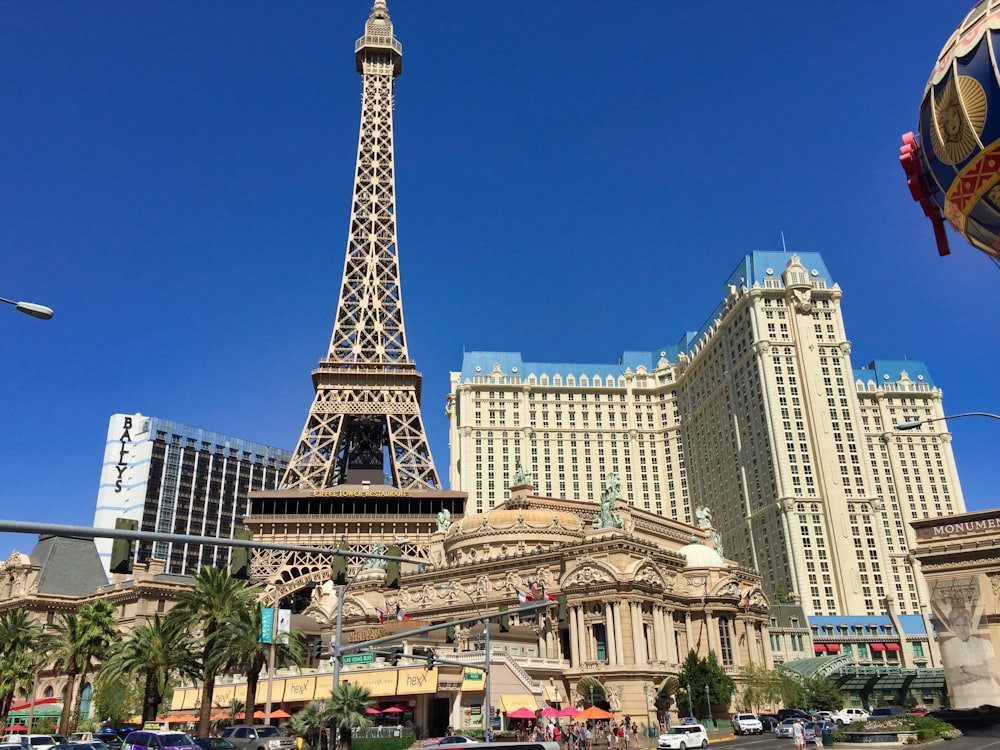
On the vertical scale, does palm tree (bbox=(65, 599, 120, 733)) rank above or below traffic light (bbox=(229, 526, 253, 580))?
above

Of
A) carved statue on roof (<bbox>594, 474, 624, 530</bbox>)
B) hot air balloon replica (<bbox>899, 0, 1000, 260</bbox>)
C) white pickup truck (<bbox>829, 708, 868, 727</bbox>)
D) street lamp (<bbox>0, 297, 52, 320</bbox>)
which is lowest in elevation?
white pickup truck (<bbox>829, 708, 868, 727</bbox>)

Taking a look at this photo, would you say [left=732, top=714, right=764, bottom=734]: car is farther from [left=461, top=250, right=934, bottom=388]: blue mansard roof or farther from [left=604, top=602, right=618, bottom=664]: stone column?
[left=461, top=250, right=934, bottom=388]: blue mansard roof

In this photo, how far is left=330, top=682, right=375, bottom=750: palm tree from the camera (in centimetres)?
3709

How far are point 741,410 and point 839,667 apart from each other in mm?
65566

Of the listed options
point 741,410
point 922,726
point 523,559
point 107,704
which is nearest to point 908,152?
point 922,726

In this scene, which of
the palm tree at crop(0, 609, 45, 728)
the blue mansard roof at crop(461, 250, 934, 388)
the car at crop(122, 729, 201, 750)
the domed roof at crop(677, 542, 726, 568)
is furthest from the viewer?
the blue mansard roof at crop(461, 250, 934, 388)

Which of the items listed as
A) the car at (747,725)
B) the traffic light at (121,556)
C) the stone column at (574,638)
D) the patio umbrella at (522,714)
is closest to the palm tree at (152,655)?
the patio umbrella at (522,714)

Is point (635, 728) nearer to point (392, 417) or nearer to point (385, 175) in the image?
point (392, 417)

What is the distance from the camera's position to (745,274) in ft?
494

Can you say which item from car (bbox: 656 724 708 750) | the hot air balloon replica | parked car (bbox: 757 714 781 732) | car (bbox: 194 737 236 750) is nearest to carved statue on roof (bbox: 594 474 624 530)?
parked car (bbox: 757 714 781 732)

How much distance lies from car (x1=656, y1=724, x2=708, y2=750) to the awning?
10617mm

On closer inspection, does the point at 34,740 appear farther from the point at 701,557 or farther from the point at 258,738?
the point at 701,557

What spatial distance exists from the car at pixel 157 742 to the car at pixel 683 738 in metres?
22.8

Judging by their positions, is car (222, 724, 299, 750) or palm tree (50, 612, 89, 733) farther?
palm tree (50, 612, 89, 733)
